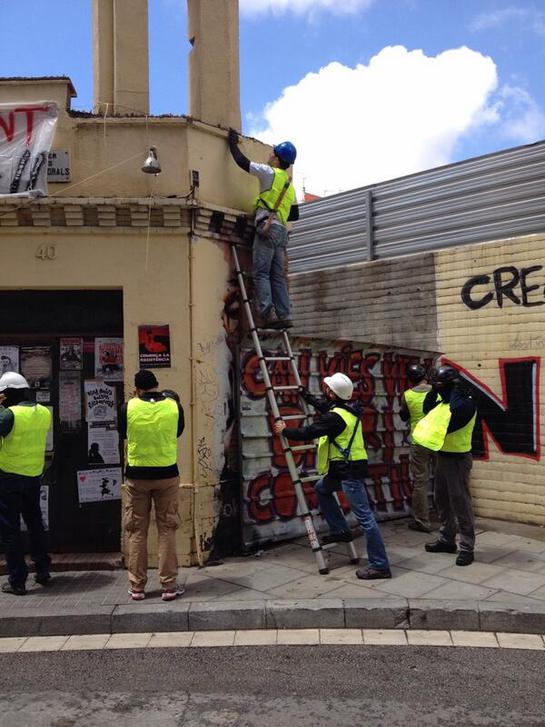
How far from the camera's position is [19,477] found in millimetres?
5723

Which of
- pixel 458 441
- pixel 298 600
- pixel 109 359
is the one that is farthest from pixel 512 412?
pixel 109 359

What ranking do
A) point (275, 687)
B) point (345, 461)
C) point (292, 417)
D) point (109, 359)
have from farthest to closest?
point (109, 359), point (292, 417), point (345, 461), point (275, 687)

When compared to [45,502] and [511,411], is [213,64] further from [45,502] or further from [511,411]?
[511,411]

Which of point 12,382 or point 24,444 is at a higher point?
point 12,382

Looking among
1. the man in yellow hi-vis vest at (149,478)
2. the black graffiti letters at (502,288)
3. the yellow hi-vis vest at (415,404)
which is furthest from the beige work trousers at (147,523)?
the black graffiti letters at (502,288)

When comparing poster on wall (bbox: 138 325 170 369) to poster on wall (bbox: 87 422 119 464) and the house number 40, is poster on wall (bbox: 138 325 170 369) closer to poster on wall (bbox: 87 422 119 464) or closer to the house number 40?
poster on wall (bbox: 87 422 119 464)

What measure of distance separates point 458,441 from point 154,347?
10.2 ft

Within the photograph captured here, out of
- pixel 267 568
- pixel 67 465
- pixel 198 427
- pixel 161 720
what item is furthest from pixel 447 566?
pixel 67 465

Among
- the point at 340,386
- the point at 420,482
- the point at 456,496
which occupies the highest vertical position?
the point at 340,386

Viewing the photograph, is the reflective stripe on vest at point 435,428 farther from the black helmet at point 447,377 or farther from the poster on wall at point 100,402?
the poster on wall at point 100,402

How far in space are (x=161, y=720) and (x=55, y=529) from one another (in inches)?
138

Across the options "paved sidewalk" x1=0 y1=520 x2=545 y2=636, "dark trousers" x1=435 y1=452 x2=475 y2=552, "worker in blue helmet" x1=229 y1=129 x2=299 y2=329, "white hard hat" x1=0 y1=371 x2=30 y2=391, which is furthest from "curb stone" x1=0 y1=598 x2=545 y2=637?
"worker in blue helmet" x1=229 y1=129 x2=299 y2=329

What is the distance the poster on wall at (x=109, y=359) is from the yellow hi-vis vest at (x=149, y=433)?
1.33 metres

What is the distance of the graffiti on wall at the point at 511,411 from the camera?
796 centimetres
